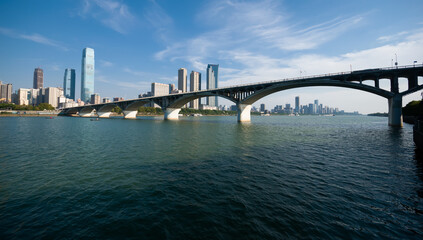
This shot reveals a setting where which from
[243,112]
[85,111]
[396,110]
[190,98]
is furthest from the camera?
[85,111]

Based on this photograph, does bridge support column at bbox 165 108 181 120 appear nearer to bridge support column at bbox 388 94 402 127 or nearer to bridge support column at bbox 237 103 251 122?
bridge support column at bbox 237 103 251 122

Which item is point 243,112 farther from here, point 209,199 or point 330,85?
point 209,199

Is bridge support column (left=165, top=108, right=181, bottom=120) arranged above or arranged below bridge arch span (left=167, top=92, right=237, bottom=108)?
below

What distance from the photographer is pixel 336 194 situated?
8.19 meters

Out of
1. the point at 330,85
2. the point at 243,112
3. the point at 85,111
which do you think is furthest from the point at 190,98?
the point at 85,111

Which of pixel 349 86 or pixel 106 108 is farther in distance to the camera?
pixel 106 108

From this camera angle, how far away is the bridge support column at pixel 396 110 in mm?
42906

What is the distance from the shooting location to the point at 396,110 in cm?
4431

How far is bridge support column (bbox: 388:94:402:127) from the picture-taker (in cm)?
4291

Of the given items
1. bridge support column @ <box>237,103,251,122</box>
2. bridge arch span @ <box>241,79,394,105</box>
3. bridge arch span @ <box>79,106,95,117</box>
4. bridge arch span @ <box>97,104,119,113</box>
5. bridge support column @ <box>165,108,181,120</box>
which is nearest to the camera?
bridge arch span @ <box>241,79,394,105</box>

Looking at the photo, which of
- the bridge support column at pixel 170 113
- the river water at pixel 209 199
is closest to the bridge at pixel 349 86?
the bridge support column at pixel 170 113

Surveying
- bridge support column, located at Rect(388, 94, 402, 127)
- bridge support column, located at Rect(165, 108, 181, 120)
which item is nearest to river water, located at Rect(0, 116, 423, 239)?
bridge support column, located at Rect(388, 94, 402, 127)

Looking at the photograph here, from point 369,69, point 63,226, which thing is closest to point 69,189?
point 63,226

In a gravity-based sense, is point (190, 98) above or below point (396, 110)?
above
